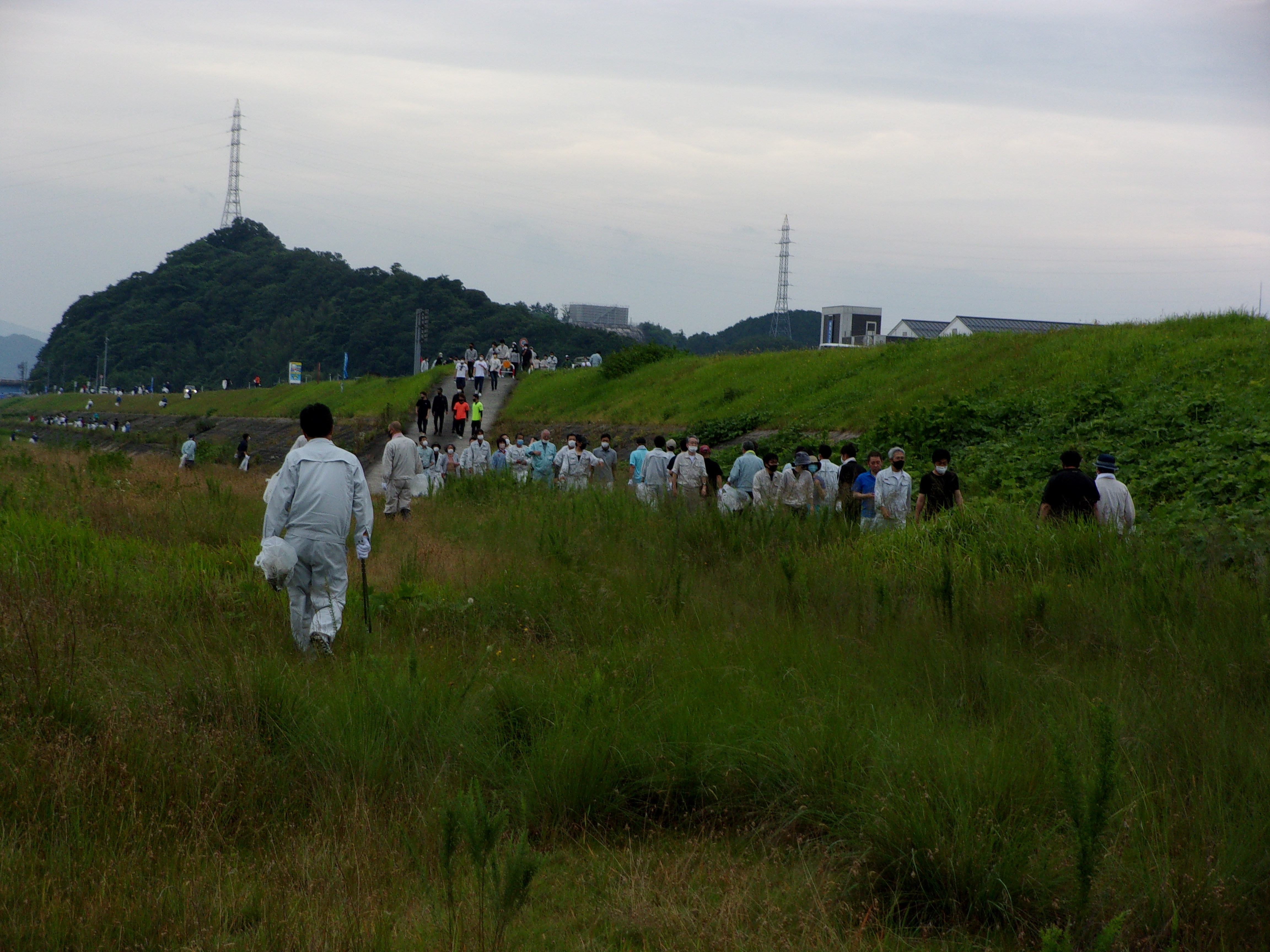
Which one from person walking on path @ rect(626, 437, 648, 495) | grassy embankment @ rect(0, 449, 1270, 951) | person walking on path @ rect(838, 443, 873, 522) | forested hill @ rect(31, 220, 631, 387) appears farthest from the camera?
forested hill @ rect(31, 220, 631, 387)

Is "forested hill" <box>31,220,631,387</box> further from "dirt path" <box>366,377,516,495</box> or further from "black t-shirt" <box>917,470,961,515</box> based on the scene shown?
"black t-shirt" <box>917,470,961,515</box>

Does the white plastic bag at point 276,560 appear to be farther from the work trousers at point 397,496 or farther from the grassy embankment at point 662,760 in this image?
the work trousers at point 397,496

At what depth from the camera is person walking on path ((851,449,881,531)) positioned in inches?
505

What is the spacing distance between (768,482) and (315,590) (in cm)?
784

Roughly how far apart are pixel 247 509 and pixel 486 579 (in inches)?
213

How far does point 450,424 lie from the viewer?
38.9m

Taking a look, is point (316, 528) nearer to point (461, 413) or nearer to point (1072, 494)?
point (1072, 494)

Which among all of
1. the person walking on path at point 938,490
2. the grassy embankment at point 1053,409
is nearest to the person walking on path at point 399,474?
the person walking on path at point 938,490

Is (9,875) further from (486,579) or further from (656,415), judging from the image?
(656,415)

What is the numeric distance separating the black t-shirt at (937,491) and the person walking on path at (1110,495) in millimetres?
1803

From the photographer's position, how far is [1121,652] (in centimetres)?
616

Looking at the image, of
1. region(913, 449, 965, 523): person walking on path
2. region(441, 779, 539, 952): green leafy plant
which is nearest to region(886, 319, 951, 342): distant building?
region(913, 449, 965, 523): person walking on path

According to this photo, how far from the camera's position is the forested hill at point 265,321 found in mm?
92000

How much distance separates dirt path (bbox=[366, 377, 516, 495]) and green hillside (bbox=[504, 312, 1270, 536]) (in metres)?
5.78
